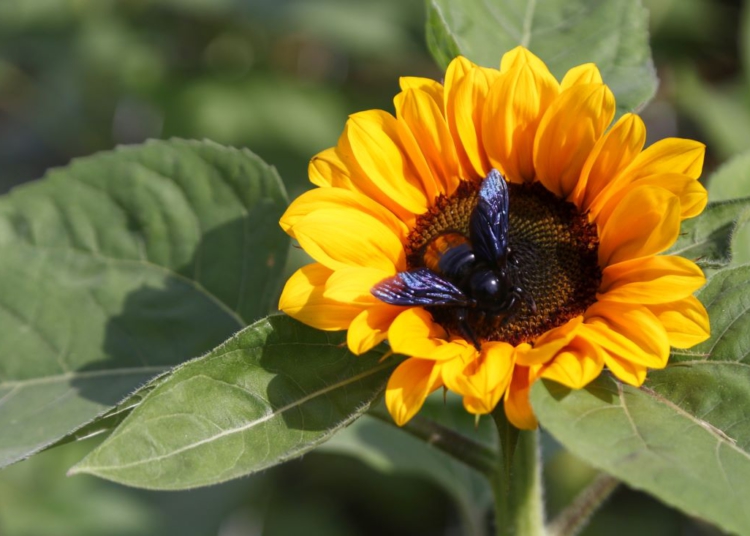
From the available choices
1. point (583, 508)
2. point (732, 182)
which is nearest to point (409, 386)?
point (583, 508)

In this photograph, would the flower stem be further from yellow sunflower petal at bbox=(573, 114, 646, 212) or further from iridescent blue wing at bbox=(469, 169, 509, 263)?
yellow sunflower petal at bbox=(573, 114, 646, 212)

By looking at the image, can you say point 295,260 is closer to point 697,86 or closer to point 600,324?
point 697,86

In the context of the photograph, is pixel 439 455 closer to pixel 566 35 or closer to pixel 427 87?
pixel 566 35

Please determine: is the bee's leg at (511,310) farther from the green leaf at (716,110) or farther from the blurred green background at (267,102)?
the green leaf at (716,110)

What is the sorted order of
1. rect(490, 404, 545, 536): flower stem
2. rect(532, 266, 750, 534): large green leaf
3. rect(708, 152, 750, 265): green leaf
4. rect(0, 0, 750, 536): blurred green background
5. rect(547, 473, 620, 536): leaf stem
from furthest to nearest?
rect(0, 0, 750, 536): blurred green background, rect(708, 152, 750, 265): green leaf, rect(547, 473, 620, 536): leaf stem, rect(490, 404, 545, 536): flower stem, rect(532, 266, 750, 534): large green leaf

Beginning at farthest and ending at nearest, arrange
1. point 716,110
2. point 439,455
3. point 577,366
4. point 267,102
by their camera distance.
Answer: point 267,102 → point 716,110 → point 439,455 → point 577,366

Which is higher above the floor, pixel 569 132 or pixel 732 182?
pixel 569 132

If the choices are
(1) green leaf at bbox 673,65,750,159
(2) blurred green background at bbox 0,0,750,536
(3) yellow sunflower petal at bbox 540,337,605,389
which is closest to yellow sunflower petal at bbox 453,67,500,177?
(3) yellow sunflower petal at bbox 540,337,605,389

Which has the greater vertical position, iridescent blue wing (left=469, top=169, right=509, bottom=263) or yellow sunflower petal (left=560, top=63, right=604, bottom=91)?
yellow sunflower petal (left=560, top=63, right=604, bottom=91)

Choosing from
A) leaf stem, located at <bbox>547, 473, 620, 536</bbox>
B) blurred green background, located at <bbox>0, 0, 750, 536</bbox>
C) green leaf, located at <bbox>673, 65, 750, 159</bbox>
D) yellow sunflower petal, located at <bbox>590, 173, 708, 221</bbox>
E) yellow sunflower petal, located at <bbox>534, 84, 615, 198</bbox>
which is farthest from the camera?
green leaf, located at <bbox>673, 65, 750, 159</bbox>
